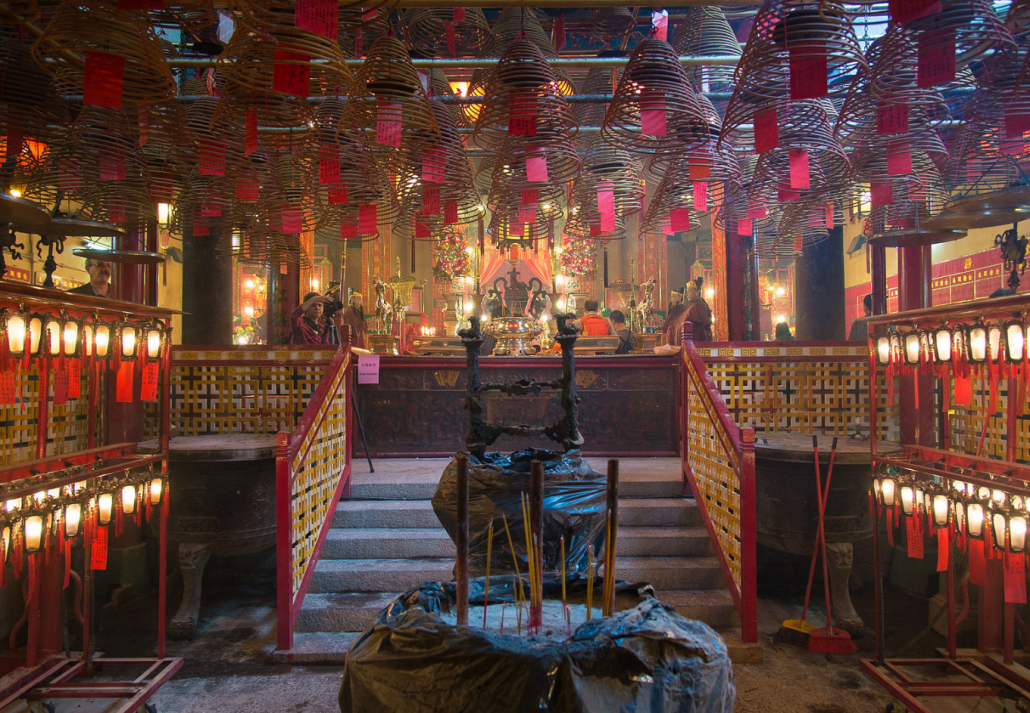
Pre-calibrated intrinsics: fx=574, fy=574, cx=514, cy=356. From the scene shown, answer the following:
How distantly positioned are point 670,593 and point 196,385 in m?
3.91

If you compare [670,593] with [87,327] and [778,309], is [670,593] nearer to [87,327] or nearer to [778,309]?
[87,327]

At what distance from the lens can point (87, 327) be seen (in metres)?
2.75

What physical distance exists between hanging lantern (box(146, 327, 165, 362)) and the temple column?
239 inches

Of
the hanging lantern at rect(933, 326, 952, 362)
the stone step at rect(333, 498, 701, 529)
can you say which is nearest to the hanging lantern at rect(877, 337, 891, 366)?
the hanging lantern at rect(933, 326, 952, 362)

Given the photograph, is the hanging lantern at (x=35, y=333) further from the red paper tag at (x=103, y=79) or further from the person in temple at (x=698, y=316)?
the person in temple at (x=698, y=316)

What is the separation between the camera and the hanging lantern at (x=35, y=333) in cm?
248

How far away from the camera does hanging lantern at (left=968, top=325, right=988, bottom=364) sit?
2605 millimetres

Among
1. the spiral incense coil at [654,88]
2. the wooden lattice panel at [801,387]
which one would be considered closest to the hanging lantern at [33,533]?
the spiral incense coil at [654,88]

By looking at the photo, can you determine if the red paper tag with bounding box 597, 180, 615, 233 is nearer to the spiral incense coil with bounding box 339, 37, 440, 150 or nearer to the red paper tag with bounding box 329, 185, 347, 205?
the spiral incense coil with bounding box 339, 37, 440, 150

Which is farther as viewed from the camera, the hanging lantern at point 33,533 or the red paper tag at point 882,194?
the red paper tag at point 882,194

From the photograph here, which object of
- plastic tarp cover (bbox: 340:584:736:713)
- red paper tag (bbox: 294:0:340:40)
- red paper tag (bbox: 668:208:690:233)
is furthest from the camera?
red paper tag (bbox: 668:208:690:233)

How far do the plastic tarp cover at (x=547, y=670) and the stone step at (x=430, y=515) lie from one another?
2.54 m

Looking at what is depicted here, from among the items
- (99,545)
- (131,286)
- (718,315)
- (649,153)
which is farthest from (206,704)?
(718,315)

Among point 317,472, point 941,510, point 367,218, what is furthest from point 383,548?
point 941,510
